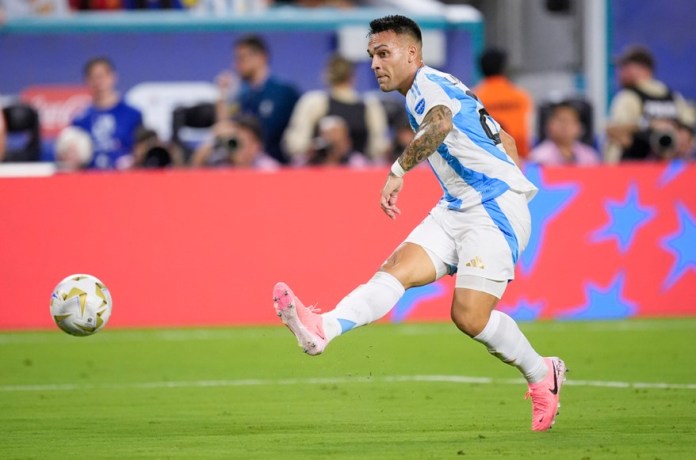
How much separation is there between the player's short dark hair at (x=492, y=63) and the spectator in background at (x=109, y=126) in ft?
12.2

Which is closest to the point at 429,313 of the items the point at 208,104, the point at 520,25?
the point at 208,104

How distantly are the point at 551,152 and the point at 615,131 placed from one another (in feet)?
3.07

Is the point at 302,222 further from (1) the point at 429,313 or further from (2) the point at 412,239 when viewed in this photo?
(2) the point at 412,239

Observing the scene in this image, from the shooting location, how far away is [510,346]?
8938 millimetres

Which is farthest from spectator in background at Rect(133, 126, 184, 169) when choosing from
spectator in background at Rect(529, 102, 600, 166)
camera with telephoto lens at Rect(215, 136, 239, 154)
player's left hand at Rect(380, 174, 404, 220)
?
player's left hand at Rect(380, 174, 404, 220)

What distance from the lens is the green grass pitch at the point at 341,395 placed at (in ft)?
27.6

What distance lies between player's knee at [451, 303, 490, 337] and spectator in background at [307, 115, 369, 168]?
7.72 metres

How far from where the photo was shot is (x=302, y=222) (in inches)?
603

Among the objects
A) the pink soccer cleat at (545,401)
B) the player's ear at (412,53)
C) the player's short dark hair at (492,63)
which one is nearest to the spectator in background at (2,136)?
the player's short dark hair at (492,63)

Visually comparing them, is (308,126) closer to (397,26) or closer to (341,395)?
(341,395)

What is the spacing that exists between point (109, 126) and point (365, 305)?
28.9 ft

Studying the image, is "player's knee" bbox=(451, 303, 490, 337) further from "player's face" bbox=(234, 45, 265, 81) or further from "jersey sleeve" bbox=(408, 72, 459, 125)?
"player's face" bbox=(234, 45, 265, 81)

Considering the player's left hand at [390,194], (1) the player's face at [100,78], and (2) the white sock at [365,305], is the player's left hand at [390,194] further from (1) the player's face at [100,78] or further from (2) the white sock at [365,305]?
(1) the player's face at [100,78]

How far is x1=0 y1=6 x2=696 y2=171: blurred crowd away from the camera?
54.2 ft
